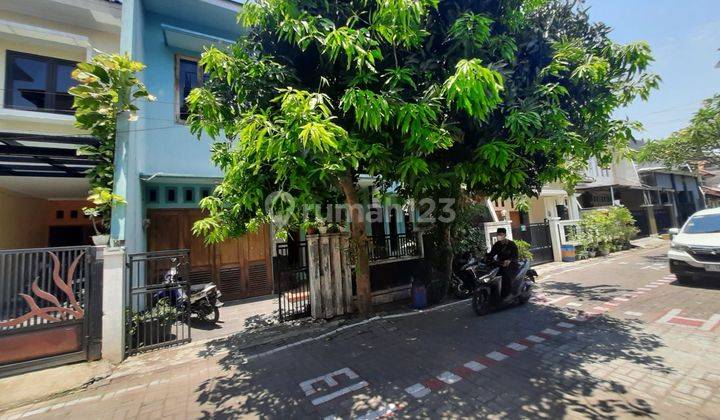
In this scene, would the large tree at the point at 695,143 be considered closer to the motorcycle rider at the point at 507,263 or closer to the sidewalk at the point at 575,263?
the sidewalk at the point at 575,263

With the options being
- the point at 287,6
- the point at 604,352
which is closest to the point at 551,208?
the point at 604,352

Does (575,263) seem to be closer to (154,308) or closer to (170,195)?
(154,308)

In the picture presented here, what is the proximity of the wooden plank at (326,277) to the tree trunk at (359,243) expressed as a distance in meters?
0.57

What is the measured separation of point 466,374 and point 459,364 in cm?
28

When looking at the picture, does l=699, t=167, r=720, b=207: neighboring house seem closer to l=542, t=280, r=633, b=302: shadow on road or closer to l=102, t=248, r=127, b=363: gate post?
l=542, t=280, r=633, b=302: shadow on road

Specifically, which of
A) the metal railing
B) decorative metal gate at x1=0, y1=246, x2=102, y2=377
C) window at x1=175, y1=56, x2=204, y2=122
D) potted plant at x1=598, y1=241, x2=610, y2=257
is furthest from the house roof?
potted plant at x1=598, y1=241, x2=610, y2=257

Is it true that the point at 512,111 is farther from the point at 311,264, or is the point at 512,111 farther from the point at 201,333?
the point at 201,333

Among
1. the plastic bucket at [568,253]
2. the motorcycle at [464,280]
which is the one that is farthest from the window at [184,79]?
the plastic bucket at [568,253]

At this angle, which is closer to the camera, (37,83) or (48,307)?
(48,307)

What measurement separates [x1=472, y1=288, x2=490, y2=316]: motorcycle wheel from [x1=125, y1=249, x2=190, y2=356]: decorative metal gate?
5435 millimetres

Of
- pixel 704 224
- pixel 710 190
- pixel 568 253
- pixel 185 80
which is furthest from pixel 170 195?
pixel 710 190

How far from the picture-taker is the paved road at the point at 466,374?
3176mm

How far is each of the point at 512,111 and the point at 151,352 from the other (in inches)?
266

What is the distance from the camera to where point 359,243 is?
636cm
